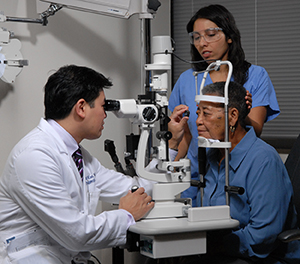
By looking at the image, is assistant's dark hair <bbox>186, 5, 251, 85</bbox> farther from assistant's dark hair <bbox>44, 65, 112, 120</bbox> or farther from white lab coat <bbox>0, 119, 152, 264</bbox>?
white lab coat <bbox>0, 119, 152, 264</bbox>

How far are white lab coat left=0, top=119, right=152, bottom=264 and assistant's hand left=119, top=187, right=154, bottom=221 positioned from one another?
0.13 feet

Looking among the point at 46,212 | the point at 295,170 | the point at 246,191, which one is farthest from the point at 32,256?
the point at 295,170

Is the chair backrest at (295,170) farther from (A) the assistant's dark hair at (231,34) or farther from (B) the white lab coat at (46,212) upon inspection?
(B) the white lab coat at (46,212)

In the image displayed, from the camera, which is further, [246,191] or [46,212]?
[246,191]

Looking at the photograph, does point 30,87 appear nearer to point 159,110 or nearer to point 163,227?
point 159,110

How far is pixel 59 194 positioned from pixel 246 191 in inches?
28.0

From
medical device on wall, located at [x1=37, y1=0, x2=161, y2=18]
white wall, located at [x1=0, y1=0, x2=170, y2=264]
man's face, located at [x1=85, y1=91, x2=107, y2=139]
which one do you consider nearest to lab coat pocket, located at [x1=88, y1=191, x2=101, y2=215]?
man's face, located at [x1=85, y1=91, x2=107, y2=139]

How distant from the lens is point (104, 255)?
2633mm

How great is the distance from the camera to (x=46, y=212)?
52.3 inches

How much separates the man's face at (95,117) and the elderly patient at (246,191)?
1.37 feet

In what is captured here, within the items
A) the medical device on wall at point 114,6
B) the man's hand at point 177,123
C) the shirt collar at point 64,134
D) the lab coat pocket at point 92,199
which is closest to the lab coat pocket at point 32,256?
the lab coat pocket at point 92,199

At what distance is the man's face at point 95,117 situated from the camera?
1502 millimetres

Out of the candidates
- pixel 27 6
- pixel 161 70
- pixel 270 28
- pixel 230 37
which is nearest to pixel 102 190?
pixel 161 70

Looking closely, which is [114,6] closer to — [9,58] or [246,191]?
[9,58]
